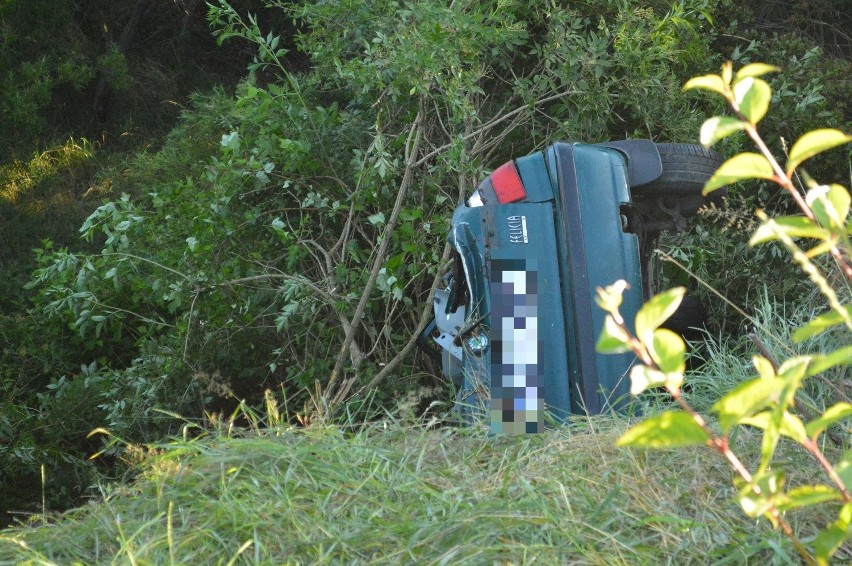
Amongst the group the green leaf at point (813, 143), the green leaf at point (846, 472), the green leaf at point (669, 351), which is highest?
the green leaf at point (813, 143)

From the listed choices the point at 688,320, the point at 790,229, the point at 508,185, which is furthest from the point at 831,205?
the point at 688,320

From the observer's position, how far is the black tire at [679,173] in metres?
4.32

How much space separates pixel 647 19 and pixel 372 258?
175 centimetres

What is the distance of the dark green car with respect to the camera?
3834 mm

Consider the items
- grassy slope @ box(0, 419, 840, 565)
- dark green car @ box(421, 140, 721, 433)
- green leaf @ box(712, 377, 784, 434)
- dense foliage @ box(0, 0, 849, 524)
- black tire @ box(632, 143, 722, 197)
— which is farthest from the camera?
dense foliage @ box(0, 0, 849, 524)

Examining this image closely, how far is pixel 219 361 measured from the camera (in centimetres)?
554

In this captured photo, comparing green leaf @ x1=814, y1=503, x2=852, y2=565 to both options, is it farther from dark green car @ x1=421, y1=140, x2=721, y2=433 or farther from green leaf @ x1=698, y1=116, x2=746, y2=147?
dark green car @ x1=421, y1=140, x2=721, y2=433

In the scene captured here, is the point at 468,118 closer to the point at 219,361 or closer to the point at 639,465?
the point at 219,361

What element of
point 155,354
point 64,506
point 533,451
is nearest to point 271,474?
point 533,451

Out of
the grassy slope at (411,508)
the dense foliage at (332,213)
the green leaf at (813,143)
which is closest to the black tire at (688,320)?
the dense foliage at (332,213)

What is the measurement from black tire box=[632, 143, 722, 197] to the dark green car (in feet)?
0.35

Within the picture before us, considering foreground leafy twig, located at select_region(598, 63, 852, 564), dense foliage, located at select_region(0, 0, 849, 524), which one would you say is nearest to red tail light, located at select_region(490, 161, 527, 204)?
dense foliage, located at select_region(0, 0, 849, 524)

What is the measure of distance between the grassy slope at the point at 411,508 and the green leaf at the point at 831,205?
99 cm

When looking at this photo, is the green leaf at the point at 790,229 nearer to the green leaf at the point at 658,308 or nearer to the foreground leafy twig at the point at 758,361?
the foreground leafy twig at the point at 758,361
